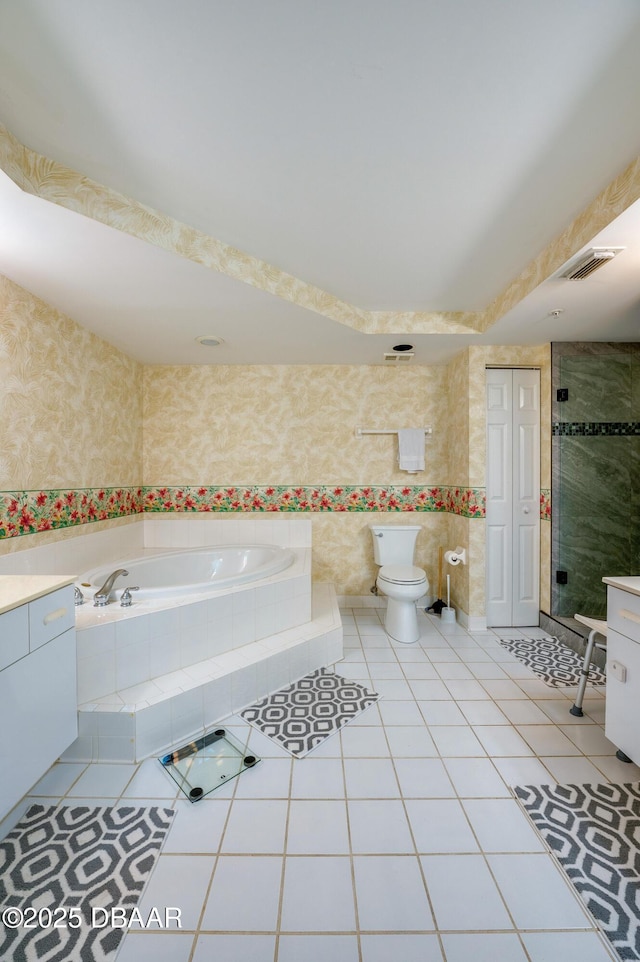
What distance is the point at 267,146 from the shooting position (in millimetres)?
1326

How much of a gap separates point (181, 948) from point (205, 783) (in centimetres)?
53

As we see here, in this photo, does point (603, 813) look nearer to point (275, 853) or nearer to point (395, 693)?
point (395, 693)

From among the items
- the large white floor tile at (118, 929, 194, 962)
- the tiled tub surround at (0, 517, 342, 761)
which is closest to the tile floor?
the large white floor tile at (118, 929, 194, 962)

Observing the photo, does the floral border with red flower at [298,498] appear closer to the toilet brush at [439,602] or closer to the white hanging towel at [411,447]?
the white hanging towel at [411,447]

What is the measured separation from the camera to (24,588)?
1.37 metres

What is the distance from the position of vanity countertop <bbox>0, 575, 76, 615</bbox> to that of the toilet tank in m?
2.25

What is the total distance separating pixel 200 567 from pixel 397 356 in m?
2.26

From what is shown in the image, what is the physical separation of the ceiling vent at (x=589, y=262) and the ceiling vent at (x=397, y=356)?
4.10ft

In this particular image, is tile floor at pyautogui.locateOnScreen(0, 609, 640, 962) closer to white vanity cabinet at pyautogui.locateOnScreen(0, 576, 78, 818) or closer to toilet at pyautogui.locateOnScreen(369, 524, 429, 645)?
white vanity cabinet at pyautogui.locateOnScreen(0, 576, 78, 818)

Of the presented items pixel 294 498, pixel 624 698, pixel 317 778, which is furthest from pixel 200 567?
pixel 624 698

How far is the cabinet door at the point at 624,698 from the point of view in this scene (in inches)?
58.7

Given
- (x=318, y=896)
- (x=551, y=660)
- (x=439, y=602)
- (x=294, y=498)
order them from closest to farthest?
(x=318, y=896) < (x=551, y=660) < (x=439, y=602) < (x=294, y=498)

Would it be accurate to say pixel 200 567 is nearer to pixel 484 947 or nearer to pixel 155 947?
pixel 155 947

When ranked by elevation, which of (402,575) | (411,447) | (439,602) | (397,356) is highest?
(397,356)
